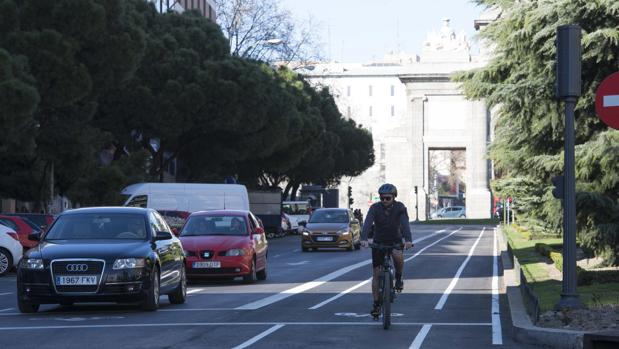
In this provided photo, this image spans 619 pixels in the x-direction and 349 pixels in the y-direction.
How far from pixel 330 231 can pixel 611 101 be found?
35.0 m

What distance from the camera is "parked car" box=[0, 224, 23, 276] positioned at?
100ft

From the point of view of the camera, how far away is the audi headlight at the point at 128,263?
56.4 feet

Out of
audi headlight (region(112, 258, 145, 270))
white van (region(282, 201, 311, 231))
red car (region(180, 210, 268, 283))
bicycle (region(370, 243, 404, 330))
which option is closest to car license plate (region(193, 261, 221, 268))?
red car (region(180, 210, 268, 283))

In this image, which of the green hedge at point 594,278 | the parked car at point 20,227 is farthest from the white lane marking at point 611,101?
the parked car at point 20,227

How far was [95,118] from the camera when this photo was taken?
176ft

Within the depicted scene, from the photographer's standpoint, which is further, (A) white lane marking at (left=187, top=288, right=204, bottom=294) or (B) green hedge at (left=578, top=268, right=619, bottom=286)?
(A) white lane marking at (left=187, top=288, right=204, bottom=294)

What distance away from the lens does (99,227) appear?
18.3 meters

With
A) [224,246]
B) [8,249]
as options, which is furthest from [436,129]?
[224,246]

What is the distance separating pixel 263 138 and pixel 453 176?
382ft

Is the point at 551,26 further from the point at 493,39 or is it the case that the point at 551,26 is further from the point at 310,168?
the point at 310,168

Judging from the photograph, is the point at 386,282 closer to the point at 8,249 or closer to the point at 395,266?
the point at 395,266

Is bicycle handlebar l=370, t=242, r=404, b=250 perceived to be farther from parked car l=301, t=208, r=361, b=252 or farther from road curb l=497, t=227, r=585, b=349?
parked car l=301, t=208, r=361, b=252

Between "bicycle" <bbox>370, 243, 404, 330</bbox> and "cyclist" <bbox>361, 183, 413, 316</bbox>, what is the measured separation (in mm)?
68

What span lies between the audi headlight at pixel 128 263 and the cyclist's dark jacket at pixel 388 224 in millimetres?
3123
